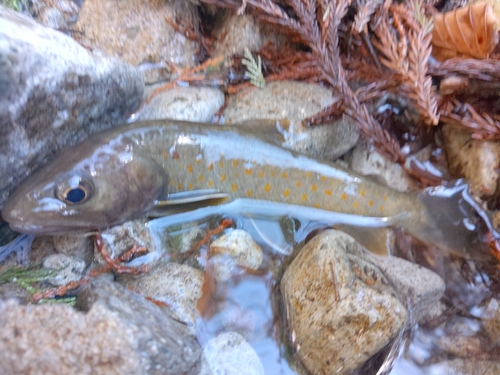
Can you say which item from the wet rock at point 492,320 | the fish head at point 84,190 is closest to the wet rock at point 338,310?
the wet rock at point 492,320

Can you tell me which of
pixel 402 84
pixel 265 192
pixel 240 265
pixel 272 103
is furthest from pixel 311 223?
pixel 402 84

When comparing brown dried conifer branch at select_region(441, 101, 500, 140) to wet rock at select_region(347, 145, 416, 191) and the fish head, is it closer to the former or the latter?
wet rock at select_region(347, 145, 416, 191)

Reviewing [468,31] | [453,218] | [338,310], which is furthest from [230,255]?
[468,31]

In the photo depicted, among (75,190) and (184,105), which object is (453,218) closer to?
(184,105)

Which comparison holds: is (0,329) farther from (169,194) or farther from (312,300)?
(312,300)

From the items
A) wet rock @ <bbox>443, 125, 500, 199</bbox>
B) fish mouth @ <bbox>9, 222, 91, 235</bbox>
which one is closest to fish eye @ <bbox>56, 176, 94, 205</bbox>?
fish mouth @ <bbox>9, 222, 91, 235</bbox>
